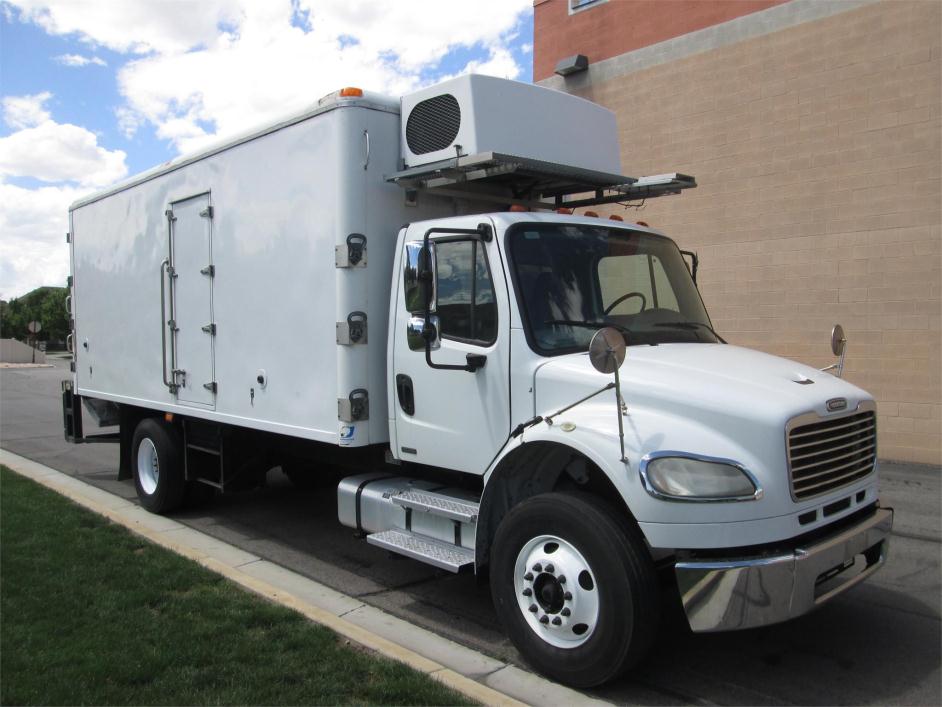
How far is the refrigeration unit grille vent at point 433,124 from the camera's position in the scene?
5223 millimetres

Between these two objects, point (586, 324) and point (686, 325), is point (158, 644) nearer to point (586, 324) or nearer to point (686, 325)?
point (586, 324)

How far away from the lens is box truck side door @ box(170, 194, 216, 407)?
6980 millimetres

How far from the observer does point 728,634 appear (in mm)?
4789

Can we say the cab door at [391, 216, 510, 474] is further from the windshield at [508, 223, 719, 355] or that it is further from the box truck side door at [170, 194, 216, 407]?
the box truck side door at [170, 194, 216, 407]

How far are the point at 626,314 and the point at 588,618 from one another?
6.14 feet

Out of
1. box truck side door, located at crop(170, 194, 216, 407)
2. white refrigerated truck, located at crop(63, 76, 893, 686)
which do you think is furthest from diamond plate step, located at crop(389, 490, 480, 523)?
box truck side door, located at crop(170, 194, 216, 407)

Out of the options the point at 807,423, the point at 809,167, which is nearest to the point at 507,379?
the point at 807,423

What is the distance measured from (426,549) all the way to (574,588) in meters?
1.26

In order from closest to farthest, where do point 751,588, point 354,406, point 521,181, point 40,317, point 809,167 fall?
point 751,588, point 354,406, point 521,181, point 809,167, point 40,317

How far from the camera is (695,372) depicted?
4137 mm

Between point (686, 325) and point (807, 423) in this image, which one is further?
point (686, 325)

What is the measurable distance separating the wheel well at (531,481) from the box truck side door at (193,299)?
11.0 feet

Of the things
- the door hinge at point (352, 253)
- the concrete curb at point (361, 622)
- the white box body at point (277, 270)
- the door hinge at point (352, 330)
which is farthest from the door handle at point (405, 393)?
the concrete curb at point (361, 622)

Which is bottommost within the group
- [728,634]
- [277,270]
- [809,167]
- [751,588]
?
[728,634]
